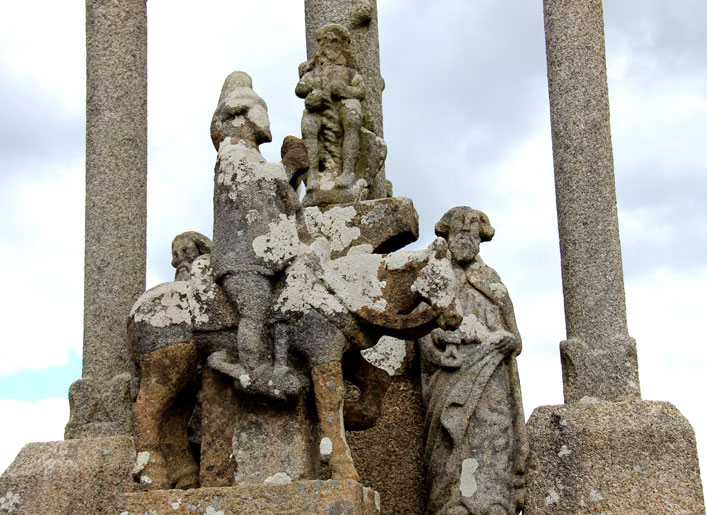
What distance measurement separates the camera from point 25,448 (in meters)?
8.02

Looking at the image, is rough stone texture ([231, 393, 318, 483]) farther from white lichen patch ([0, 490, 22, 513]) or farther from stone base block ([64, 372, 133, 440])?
stone base block ([64, 372, 133, 440])

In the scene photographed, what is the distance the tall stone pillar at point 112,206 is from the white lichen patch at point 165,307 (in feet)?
8.07

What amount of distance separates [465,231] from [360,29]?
9.11 ft

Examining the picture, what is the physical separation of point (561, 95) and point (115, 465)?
15.3 ft

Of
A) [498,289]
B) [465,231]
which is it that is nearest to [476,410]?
[498,289]

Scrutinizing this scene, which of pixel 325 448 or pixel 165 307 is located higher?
pixel 165 307

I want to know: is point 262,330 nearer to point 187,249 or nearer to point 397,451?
point 397,451

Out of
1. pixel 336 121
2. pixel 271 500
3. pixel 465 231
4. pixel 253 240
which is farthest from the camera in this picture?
pixel 336 121

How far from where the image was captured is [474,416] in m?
7.15

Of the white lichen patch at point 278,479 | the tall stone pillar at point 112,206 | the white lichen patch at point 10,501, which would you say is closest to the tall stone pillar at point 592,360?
the white lichen patch at point 278,479

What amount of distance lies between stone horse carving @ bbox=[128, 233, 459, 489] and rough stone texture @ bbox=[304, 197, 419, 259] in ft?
3.98

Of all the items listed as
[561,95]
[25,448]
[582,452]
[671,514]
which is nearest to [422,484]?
[582,452]

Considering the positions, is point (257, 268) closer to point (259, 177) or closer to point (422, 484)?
point (259, 177)

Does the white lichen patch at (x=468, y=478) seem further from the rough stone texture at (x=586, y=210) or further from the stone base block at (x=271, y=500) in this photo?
the rough stone texture at (x=586, y=210)
